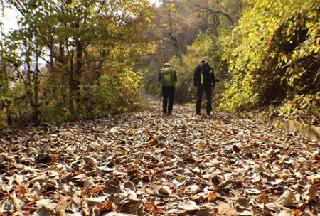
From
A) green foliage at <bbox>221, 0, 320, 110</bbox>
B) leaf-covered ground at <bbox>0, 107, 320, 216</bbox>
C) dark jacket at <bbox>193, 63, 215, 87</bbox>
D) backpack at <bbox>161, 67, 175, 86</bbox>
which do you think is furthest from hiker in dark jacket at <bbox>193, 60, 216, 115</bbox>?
leaf-covered ground at <bbox>0, 107, 320, 216</bbox>

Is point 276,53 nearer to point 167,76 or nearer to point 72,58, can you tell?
point 167,76

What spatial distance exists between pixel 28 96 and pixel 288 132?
8.02 meters

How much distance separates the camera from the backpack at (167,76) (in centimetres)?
1417

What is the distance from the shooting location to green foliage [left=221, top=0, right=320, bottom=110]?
25.6ft

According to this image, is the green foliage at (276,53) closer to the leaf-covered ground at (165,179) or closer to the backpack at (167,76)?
the leaf-covered ground at (165,179)

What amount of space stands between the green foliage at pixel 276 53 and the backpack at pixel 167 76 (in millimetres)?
2812

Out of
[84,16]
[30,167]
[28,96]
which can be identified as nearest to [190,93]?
[84,16]

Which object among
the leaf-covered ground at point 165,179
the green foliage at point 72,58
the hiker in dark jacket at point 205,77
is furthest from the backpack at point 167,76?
the leaf-covered ground at point 165,179

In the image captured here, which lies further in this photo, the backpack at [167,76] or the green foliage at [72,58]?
the backpack at [167,76]

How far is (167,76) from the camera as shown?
14.2 meters

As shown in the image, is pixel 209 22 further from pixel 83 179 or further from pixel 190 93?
pixel 83 179

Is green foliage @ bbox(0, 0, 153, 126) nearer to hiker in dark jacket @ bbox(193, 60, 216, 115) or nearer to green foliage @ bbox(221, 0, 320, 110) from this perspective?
hiker in dark jacket @ bbox(193, 60, 216, 115)

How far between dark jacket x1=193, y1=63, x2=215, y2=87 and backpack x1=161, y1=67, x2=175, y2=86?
1037mm

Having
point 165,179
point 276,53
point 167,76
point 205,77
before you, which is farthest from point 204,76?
point 165,179
